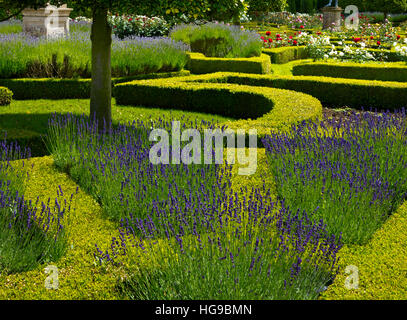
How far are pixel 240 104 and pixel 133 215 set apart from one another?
708 centimetres

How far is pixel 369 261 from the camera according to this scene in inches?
166

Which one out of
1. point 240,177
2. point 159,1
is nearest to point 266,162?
point 240,177

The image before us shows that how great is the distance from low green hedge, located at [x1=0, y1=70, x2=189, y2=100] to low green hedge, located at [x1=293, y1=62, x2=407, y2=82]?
7179mm

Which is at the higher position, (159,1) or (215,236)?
(159,1)

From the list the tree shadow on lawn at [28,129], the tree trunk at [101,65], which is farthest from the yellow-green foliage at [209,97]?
the tree trunk at [101,65]

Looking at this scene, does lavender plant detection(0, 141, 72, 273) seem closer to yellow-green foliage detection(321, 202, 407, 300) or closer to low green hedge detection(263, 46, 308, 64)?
yellow-green foliage detection(321, 202, 407, 300)

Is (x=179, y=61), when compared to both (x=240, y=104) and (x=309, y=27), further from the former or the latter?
(x=309, y=27)

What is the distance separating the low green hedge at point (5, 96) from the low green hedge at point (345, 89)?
18.3ft

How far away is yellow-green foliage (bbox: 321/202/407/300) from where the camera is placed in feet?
12.4

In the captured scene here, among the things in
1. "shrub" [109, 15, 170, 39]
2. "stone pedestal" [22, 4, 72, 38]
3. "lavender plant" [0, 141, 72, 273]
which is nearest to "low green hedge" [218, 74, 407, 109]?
"stone pedestal" [22, 4, 72, 38]

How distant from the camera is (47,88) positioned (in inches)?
491

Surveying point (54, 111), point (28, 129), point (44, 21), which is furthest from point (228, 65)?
point (28, 129)

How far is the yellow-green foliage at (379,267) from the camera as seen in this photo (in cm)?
377

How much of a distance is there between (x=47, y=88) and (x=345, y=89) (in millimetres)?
7029
